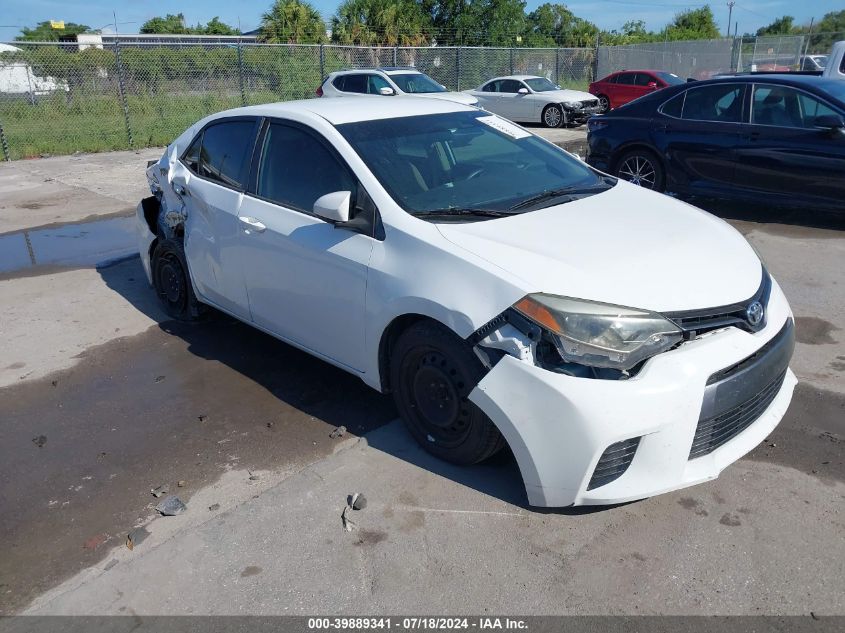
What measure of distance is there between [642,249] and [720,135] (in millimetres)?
5653

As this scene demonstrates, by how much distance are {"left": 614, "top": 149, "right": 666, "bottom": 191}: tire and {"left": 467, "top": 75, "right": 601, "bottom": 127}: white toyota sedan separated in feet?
34.0

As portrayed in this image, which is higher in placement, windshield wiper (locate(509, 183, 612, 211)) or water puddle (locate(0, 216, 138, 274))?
windshield wiper (locate(509, 183, 612, 211))

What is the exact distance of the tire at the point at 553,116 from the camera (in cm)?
1917

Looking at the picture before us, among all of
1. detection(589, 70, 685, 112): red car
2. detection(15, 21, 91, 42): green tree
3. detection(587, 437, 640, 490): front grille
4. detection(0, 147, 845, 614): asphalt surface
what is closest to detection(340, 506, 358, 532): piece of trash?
detection(0, 147, 845, 614): asphalt surface

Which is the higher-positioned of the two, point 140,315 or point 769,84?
point 769,84

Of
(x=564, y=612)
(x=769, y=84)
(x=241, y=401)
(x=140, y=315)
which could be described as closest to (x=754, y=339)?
(x=564, y=612)

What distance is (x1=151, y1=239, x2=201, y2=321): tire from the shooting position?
216 inches

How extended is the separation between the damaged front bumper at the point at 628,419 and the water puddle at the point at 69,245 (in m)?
6.10

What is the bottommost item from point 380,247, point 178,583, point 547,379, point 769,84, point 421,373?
point 178,583

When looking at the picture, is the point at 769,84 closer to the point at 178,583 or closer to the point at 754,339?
the point at 754,339

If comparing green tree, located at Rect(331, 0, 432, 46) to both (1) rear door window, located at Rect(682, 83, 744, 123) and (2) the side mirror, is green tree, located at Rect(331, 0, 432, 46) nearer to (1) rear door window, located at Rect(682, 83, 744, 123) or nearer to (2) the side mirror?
(1) rear door window, located at Rect(682, 83, 744, 123)

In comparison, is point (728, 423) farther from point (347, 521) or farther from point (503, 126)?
point (503, 126)

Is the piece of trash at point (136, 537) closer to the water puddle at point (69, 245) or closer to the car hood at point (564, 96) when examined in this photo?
the water puddle at point (69, 245)

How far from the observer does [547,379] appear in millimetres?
2875
